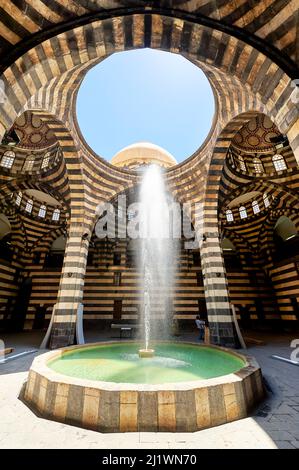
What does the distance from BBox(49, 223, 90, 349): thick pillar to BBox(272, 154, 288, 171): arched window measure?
10.6 m

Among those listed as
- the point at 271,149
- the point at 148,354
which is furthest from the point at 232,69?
the point at 271,149

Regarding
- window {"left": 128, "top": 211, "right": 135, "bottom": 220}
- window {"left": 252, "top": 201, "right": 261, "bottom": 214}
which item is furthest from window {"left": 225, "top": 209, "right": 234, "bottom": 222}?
window {"left": 128, "top": 211, "right": 135, "bottom": 220}

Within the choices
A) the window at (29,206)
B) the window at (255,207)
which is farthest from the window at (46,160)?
the window at (255,207)

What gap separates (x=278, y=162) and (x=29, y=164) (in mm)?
13725

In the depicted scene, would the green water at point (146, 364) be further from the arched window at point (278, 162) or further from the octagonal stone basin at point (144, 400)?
the arched window at point (278, 162)

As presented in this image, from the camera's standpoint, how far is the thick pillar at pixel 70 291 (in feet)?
27.1

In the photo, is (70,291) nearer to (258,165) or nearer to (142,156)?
(258,165)

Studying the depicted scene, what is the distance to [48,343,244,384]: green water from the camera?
387 cm

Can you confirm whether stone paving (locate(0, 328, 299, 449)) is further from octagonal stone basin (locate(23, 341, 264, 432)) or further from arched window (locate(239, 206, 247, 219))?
arched window (locate(239, 206, 247, 219))

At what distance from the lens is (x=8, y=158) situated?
1160cm

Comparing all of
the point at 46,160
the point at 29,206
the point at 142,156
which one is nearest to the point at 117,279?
the point at 29,206

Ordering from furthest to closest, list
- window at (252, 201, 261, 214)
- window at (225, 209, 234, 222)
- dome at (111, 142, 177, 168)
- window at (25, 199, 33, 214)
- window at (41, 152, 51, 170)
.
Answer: dome at (111, 142, 177, 168) → window at (225, 209, 234, 222) → window at (252, 201, 261, 214) → window at (25, 199, 33, 214) → window at (41, 152, 51, 170)

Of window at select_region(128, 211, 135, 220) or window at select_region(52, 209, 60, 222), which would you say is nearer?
window at select_region(128, 211, 135, 220)

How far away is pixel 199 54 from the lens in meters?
3.79
